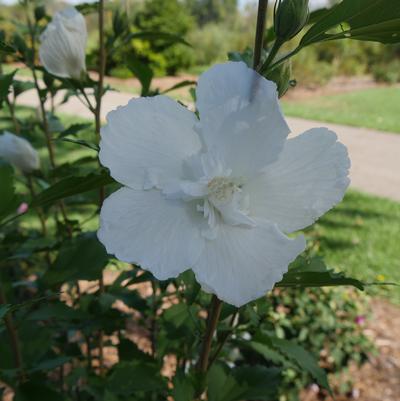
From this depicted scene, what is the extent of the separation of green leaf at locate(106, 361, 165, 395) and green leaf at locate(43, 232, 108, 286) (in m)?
0.23

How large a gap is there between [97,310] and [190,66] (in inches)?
481

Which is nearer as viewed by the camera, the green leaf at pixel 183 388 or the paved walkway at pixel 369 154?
the green leaf at pixel 183 388

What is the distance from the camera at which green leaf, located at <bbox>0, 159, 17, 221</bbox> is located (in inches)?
37.8

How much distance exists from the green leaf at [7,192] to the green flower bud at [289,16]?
584mm

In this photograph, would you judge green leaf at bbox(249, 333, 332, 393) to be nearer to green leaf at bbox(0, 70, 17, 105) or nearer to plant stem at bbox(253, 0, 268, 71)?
plant stem at bbox(253, 0, 268, 71)

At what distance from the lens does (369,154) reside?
651cm

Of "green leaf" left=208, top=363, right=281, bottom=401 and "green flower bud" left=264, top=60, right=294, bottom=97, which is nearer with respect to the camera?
"green flower bud" left=264, top=60, right=294, bottom=97

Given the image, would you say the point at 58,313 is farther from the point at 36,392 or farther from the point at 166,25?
the point at 166,25

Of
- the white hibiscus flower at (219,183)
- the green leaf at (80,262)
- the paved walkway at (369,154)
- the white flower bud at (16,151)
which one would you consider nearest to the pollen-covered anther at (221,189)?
the white hibiscus flower at (219,183)

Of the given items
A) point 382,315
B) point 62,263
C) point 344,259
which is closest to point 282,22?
point 62,263

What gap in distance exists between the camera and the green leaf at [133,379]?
3.61 ft

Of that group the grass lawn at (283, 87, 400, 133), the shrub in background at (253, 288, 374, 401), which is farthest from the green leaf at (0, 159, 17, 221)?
the grass lawn at (283, 87, 400, 133)

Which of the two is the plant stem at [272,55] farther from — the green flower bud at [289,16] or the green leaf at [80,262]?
the green leaf at [80,262]

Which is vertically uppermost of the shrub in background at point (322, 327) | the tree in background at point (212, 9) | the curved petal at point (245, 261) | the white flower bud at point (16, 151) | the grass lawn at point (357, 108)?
the curved petal at point (245, 261)
